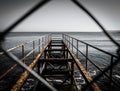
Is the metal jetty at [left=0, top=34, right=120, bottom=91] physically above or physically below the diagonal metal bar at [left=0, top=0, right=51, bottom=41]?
below

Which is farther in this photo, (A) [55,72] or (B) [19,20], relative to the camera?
(A) [55,72]

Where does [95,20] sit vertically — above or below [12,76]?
above

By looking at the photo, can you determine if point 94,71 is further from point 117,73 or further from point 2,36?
point 2,36

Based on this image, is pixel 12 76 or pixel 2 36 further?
pixel 12 76

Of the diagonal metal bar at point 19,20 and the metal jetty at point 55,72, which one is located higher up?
the diagonal metal bar at point 19,20

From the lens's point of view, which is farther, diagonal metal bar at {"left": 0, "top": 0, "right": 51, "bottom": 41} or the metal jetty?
the metal jetty

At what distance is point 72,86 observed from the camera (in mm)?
9117

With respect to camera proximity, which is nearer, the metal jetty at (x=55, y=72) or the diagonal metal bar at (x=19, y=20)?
the diagonal metal bar at (x=19, y=20)

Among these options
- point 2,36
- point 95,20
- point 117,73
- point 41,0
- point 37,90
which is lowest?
point 117,73


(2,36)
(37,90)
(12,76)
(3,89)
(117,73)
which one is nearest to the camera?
(2,36)

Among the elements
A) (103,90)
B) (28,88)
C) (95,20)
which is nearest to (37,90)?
(28,88)

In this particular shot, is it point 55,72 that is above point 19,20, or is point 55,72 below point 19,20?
below

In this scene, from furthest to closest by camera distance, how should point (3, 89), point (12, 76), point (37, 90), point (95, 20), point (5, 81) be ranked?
point (12, 76) < point (5, 81) < point (3, 89) < point (37, 90) < point (95, 20)

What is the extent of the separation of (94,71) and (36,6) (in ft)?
61.6
